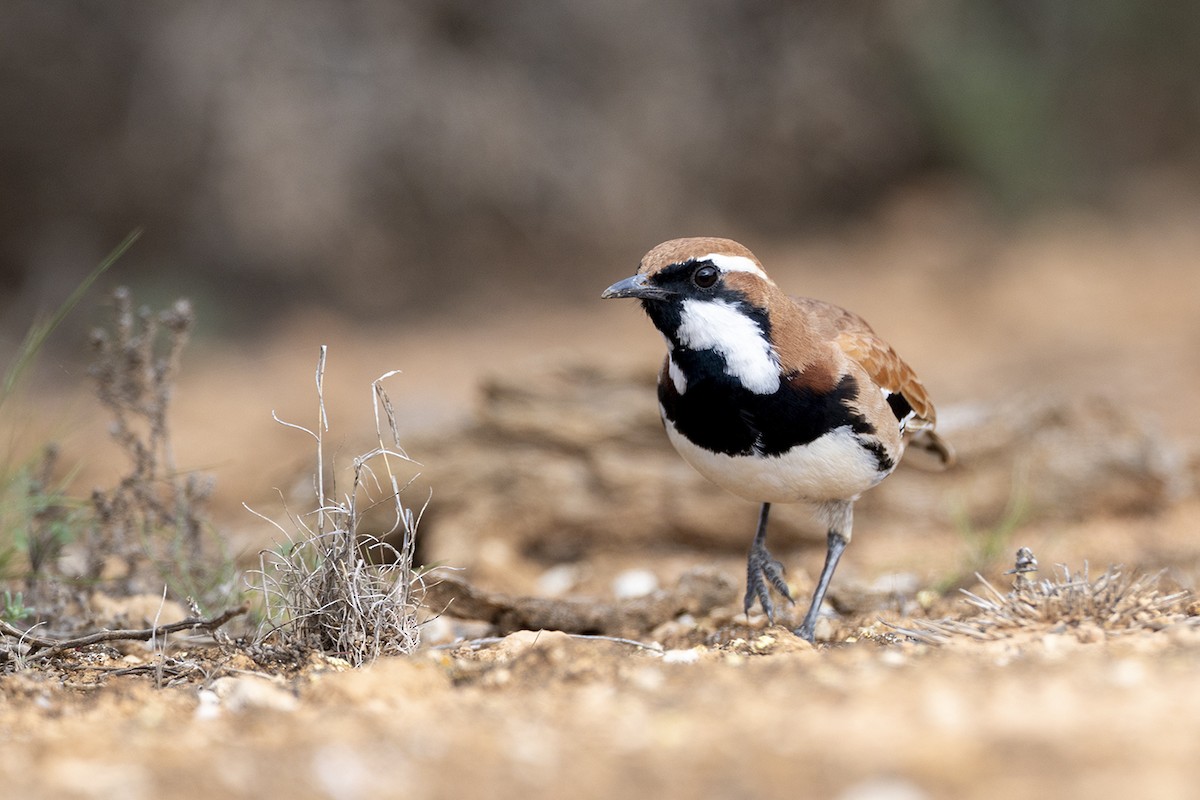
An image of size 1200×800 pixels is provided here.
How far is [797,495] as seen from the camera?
4.71 metres

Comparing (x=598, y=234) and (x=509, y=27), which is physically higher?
(x=509, y=27)

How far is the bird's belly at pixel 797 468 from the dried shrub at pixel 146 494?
6.28 feet

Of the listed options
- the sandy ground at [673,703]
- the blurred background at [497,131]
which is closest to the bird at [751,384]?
the sandy ground at [673,703]

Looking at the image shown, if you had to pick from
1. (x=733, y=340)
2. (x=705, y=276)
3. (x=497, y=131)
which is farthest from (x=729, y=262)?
(x=497, y=131)

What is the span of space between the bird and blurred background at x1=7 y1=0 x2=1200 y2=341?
7.63 m

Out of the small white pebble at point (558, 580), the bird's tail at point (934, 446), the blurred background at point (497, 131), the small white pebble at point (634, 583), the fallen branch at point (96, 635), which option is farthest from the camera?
the blurred background at point (497, 131)

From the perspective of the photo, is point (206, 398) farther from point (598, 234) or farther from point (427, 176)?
point (598, 234)

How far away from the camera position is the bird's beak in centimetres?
448

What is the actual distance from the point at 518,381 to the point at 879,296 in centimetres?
672

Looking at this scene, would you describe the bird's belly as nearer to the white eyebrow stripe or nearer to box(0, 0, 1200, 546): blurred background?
the white eyebrow stripe

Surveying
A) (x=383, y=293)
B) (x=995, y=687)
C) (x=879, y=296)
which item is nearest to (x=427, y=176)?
(x=383, y=293)

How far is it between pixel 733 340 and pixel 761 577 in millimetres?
1111

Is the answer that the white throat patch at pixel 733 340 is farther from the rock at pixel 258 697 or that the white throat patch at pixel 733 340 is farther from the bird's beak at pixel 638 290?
the rock at pixel 258 697

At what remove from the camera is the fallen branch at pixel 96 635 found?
3973mm
